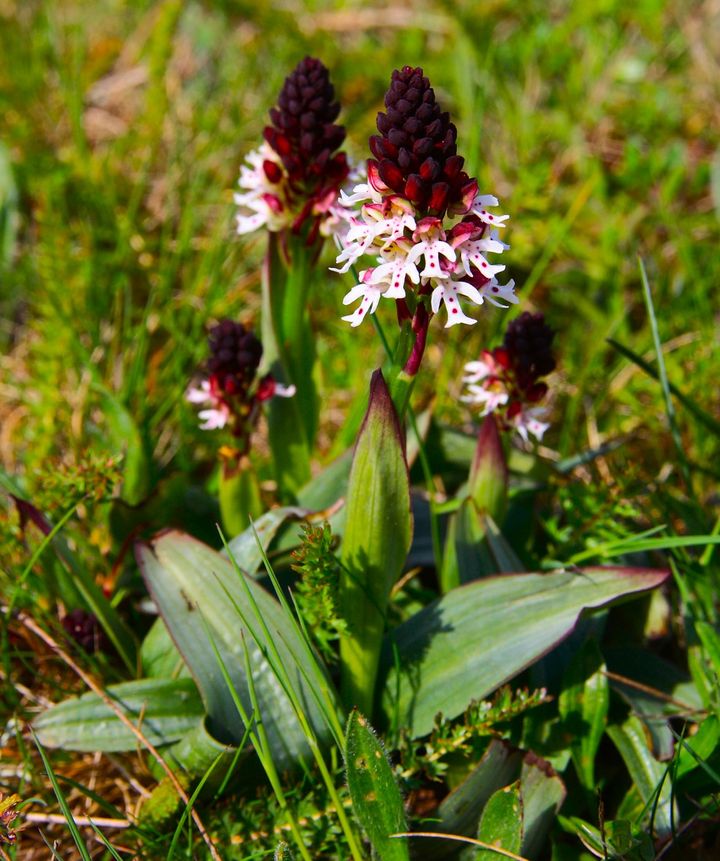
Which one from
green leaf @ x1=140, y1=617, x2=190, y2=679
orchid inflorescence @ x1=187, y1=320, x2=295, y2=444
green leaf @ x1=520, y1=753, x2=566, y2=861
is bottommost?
green leaf @ x1=520, y1=753, x2=566, y2=861

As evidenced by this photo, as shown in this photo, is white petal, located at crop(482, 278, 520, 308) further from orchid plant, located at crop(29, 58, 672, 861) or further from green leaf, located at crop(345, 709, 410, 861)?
green leaf, located at crop(345, 709, 410, 861)

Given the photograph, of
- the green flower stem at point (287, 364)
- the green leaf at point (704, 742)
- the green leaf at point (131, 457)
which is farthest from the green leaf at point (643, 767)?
the green leaf at point (131, 457)

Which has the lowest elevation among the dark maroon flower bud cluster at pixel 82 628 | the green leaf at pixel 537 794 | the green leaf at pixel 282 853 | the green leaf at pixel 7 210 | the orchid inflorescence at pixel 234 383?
the green leaf at pixel 537 794

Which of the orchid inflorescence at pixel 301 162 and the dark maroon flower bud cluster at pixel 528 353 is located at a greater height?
the orchid inflorescence at pixel 301 162

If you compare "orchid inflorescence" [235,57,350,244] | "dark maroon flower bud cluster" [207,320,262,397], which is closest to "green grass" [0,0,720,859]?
"dark maroon flower bud cluster" [207,320,262,397]

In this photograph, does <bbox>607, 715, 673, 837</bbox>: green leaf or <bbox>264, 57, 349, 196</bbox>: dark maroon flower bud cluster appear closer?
<bbox>607, 715, 673, 837</bbox>: green leaf

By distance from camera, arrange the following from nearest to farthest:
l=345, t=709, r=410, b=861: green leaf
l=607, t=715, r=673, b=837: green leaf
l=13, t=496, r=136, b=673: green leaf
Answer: l=345, t=709, r=410, b=861: green leaf
l=607, t=715, r=673, b=837: green leaf
l=13, t=496, r=136, b=673: green leaf

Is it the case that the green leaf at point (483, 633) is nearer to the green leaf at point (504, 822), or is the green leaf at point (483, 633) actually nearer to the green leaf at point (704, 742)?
the green leaf at point (504, 822)
